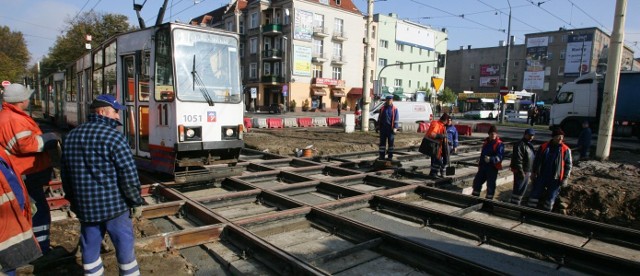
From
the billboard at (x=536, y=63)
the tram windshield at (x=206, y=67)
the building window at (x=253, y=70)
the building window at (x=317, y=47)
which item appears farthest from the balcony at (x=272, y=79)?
the billboard at (x=536, y=63)

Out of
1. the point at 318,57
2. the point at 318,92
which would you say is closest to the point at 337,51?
the point at 318,57

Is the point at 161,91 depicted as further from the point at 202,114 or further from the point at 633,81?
the point at 633,81

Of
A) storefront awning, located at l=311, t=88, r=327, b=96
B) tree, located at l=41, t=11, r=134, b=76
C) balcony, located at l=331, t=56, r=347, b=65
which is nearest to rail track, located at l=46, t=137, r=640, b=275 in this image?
tree, located at l=41, t=11, r=134, b=76

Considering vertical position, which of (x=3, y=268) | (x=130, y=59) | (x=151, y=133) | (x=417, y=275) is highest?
(x=130, y=59)

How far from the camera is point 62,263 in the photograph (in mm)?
3971

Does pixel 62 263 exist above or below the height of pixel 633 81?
below

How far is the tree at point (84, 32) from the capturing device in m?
37.6

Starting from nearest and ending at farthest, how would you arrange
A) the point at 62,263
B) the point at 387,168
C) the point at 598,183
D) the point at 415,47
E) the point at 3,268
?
the point at 3,268
the point at 62,263
the point at 598,183
the point at 387,168
the point at 415,47

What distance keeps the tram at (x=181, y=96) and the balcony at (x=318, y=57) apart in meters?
45.1

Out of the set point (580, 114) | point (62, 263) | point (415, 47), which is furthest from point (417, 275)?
point (415, 47)

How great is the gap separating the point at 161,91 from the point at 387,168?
5830 mm

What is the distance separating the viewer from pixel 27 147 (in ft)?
13.0

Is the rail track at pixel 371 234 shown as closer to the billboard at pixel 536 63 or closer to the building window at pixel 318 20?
the building window at pixel 318 20

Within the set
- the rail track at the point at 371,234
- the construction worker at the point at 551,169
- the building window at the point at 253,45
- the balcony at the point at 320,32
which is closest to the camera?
the rail track at the point at 371,234
